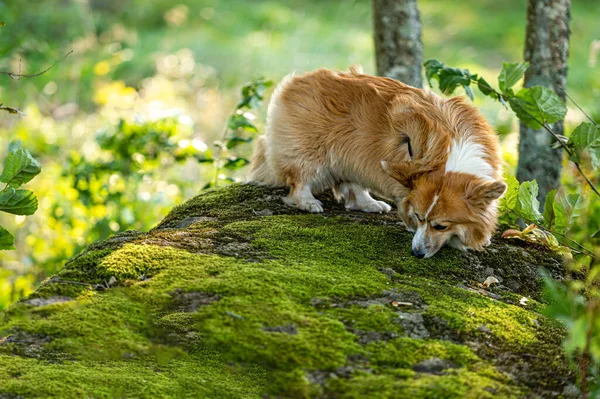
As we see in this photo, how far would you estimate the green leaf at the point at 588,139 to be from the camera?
422cm

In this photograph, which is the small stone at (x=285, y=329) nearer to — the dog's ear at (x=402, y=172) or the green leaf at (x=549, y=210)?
the dog's ear at (x=402, y=172)

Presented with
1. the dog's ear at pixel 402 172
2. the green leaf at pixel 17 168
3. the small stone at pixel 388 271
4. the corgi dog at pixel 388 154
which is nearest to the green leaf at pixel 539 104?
the corgi dog at pixel 388 154

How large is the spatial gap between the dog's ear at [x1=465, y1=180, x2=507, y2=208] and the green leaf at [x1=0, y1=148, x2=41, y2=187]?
2304mm

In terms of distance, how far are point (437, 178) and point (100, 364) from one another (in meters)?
2.19

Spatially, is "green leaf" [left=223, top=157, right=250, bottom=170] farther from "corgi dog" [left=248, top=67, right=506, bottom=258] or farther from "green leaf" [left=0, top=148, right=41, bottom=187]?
"green leaf" [left=0, top=148, right=41, bottom=187]

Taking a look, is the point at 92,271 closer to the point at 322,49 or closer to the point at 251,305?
the point at 251,305

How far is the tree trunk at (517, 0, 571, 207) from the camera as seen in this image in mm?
5410

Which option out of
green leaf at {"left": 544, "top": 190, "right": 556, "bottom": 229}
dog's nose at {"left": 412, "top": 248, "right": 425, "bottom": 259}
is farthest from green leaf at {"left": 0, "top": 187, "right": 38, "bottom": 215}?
green leaf at {"left": 544, "top": 190, "right": 556, "bottom": 229}

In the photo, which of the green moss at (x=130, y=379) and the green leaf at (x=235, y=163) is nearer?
the green moss at (x=130, y=379)

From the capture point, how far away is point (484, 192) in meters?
4.00

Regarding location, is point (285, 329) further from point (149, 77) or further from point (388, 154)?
point (149, 77)

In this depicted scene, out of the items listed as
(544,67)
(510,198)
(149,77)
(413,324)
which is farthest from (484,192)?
(149,77)

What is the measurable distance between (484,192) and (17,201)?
2389mm

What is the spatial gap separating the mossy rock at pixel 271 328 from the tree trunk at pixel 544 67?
191 cm
